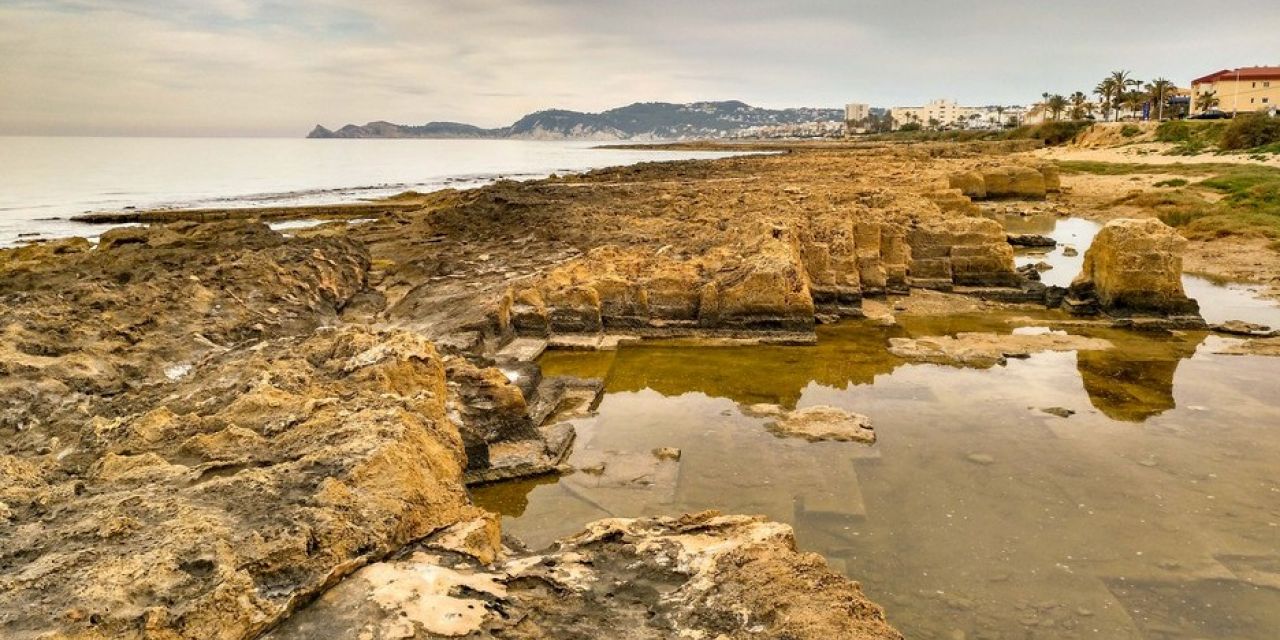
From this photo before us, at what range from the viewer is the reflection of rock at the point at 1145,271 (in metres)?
14.5

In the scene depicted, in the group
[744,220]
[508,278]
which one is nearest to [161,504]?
[508,278]

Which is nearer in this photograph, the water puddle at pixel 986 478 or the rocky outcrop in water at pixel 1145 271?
the water puddle at pixel 986 478

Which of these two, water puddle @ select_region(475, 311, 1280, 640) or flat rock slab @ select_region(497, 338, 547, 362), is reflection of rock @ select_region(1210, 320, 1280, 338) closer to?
water puddle @ select_region(475, 311, 1280, 640)

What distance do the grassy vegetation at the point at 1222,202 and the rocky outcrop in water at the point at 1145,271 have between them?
31.0ft

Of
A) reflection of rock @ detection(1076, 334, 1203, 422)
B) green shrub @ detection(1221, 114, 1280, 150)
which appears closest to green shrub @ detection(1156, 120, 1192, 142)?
green shrub @ detection(1221, 114, 1280, 150)

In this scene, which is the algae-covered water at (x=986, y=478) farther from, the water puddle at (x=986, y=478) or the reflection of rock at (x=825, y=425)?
the reflection of rock at (x=825, y=425)

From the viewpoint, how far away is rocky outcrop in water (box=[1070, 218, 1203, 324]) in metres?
14.5

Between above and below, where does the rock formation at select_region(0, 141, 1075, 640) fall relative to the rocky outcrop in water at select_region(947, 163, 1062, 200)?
below

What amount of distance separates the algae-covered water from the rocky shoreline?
116cm

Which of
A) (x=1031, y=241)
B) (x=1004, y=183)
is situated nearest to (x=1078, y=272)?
(x=1031, y=241)

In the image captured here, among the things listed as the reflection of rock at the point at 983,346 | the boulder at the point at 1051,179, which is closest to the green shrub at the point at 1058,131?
the boulder at the point at 1051,179

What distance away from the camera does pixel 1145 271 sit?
14.6 meters

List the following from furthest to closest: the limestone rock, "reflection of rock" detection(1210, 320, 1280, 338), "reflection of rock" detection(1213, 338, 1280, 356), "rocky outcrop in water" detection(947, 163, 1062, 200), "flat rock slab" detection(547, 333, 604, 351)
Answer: "rocky outcrop in water" detection(947, 163, 1062, 200), "reflection of rock" detection(1210, 320, 1280, 338), "flat rock slab" detection(547, 333, 604, 351), "reflection of rock" detection(1213, 338, 1280, 356), the limestone rock

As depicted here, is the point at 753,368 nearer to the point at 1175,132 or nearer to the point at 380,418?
Result: the point at 380,418
